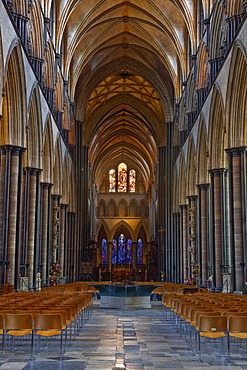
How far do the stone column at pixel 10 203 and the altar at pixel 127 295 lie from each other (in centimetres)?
394

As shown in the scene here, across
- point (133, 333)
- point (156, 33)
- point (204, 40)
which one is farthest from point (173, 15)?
point (133, 333)

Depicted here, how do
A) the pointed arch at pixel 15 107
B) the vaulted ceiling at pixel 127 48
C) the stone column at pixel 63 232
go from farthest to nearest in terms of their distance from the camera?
the stone column at pixel 63 232, the vaulted ceiling at pixel 127 48, the pointed arch at pixel 15 107

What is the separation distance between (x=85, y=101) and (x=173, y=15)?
11.4m

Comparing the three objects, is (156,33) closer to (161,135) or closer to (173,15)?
(173,15)

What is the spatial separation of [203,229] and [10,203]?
40.5ft

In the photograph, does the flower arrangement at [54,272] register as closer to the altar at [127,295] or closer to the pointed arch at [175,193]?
the altar at [127,295]

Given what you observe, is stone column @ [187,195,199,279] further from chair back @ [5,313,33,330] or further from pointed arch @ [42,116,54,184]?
chair back @ [5,313,33,330]

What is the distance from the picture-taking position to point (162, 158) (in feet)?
147

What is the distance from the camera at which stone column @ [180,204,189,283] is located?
33.6 meters

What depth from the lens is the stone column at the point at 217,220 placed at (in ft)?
76.6

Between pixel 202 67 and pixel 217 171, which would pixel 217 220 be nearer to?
pixel 217 171

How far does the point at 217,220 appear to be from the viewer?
23.9 metres

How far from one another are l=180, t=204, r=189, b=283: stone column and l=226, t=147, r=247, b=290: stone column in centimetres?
1362

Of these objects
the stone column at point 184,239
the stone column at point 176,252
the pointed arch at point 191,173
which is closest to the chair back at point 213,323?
the pointed arch at point 191,173
